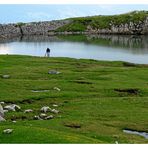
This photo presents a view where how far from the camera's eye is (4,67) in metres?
82.4

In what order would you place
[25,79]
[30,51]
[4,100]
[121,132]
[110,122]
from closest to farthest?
1. [121,132]
2. [110,122]
3. [4,100]
4. [25,79]
5. [30,51]

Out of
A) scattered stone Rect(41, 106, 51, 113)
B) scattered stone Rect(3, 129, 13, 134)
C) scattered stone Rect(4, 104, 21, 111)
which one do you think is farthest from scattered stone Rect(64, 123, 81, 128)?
scattered stone Rect(3, 129, 13, 134)

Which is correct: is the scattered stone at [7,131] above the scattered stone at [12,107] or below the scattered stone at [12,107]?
above

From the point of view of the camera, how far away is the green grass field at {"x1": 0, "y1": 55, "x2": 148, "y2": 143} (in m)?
38.7

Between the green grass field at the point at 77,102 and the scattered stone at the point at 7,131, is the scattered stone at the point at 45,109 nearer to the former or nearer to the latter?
the green grass field at the point at 77,102

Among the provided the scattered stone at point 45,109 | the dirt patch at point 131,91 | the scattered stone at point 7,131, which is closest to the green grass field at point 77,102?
the dirt patch at point 131,91

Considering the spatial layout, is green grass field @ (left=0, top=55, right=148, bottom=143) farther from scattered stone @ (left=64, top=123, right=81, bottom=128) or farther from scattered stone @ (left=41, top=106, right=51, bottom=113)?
scattered stone @ (left=41, top=106, right=51, bottom=113)

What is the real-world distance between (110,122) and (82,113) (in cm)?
397

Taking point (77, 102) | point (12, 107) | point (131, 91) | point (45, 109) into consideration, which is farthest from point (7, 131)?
point (131, 91)

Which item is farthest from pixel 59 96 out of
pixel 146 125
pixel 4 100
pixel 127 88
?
pixel 146 125

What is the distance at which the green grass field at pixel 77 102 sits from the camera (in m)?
38.7

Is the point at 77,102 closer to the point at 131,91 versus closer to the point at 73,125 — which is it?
the point at 73,125

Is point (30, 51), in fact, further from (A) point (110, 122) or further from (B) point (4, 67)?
(A) point (110, 122)

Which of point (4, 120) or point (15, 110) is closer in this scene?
point (4, 120)
